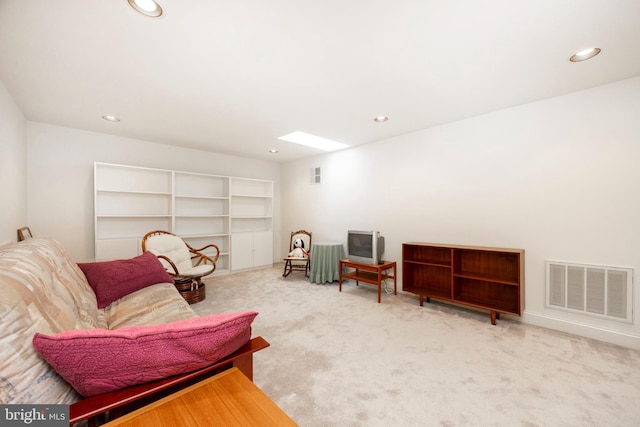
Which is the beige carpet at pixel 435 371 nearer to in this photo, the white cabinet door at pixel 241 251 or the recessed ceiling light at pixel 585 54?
the white cabinet door at pixel 241 251

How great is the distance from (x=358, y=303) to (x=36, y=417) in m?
3.17

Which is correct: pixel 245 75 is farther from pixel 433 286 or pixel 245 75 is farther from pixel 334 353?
pixel 433 286

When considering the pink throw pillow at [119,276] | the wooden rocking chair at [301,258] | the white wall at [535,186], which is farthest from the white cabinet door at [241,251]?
the white wall at [535,186]

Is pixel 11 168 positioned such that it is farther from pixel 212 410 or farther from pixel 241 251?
pixel 212 410

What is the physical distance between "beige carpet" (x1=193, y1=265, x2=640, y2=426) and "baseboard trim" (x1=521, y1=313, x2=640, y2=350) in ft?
0.31

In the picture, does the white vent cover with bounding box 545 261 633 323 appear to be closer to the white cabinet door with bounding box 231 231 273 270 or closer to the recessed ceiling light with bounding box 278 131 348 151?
the recessed ceiling light with bounding box 278 131 348 151

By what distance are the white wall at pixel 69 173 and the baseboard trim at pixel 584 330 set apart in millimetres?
5937

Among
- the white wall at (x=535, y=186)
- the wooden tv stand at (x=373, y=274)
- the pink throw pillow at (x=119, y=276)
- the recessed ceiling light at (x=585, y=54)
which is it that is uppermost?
the recessed ceiling light at (x=585, y=54)

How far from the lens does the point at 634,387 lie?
69.6 inches

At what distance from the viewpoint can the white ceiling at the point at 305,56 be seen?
1569mm

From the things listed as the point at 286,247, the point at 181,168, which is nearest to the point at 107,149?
the point at 181,168

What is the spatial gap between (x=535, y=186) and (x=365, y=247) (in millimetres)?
2192

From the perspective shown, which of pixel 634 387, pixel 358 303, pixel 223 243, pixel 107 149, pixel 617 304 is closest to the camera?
pixel 634 387

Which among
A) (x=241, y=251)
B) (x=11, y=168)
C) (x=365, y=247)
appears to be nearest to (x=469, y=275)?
(x=365, y=247)
